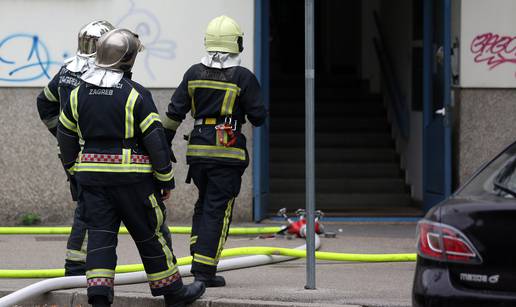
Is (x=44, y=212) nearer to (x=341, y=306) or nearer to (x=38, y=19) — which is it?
(x=38, y=19)

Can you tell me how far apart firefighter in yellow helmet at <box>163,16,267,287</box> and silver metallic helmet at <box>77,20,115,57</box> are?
668 millimetres

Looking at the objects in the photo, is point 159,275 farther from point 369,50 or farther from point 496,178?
point 369,50

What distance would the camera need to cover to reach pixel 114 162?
Answer: 700 cm

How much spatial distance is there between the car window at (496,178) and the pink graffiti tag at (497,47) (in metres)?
6.40

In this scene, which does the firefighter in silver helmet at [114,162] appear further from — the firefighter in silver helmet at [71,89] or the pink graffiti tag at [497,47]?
the pink graffiti tag at [497,47]

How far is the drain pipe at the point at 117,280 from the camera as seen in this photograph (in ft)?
24.8

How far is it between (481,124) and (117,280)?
5.14m

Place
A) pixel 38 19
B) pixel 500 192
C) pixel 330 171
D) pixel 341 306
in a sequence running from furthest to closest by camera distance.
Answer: pixel 330 171, pixel 38 19, pixel 341 306, pixel 500 192

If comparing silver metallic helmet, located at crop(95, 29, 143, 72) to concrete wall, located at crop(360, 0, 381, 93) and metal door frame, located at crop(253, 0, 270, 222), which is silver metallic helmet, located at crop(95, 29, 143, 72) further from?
concrete wall, located at crop(360, 0, 381, 93)

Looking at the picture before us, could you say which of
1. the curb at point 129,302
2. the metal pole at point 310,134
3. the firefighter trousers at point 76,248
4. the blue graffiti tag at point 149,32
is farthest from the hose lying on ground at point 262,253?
the blue graffiti tag at point 149,32

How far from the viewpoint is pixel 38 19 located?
11.7m

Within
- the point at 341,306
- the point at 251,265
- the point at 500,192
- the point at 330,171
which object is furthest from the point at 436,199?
the point at 500,192

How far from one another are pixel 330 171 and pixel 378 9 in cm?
321

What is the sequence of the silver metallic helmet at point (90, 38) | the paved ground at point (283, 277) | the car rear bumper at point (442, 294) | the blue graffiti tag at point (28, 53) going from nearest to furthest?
the car rear bumper at point (442, 294)
the paved ground at point (283, 277)
the silver metallic helmet at point (90, 38)
the blue graffiti tag at point (28, 53)
